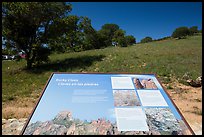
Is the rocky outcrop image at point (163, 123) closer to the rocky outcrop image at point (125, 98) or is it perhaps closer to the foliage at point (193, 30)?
the rocky outcrop image at point (125, 98)

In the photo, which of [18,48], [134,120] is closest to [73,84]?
[134,120]

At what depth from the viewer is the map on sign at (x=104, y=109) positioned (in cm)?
414

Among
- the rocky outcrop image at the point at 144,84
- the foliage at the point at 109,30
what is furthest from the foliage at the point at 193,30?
the rocky outcrop image at the point at 144,84

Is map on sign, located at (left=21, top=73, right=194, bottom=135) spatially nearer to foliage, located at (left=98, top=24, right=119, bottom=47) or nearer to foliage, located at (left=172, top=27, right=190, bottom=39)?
foliage, located at (left=172, top=27, right=190, bottom=39)

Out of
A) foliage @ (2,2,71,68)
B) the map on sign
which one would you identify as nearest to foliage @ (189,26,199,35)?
foliage @ (2,2,71,68)

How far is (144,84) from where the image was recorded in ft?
17.2

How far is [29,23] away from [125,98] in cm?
1639

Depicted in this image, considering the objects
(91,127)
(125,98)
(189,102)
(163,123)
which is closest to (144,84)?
(125,98)

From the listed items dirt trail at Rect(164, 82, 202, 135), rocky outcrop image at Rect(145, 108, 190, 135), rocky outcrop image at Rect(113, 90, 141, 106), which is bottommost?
dirt trail at Rect(164, 82, 202, 135)

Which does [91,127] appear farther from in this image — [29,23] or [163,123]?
[29,23]

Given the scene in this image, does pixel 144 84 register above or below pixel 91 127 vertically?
above

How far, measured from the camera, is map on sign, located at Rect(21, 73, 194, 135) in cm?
414

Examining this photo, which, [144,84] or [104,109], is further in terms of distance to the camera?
[144,84]

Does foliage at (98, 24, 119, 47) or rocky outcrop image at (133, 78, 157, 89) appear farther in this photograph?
foliage at (98, 24, 119, 47)
